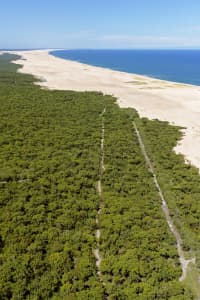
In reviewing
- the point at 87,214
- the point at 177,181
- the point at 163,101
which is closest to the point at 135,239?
the point at 87,214

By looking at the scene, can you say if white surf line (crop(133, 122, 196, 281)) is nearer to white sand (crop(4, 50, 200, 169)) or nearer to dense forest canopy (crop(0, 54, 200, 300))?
dense forest canopy (crop(0, 54, 200, 300))

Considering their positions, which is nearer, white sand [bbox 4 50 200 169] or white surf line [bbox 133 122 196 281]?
white surf line [bbox 133 122 196 281]

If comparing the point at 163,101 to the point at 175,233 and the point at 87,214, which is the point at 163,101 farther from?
the point at 175,233

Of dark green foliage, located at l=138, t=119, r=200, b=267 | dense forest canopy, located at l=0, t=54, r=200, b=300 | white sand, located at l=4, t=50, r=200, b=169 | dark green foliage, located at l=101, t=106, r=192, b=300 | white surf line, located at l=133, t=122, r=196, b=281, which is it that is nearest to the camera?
dark green foliage, located at l=101, t=106, r=192, b=300

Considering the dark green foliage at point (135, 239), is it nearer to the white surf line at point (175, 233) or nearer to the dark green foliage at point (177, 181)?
the white surf line at point (175, 233)

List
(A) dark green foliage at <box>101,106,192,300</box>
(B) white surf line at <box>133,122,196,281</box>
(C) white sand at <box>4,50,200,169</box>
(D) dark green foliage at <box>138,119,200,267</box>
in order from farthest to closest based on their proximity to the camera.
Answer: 1. (C) white sand at <box>4,50,200,169</box>
2. (D) dark green foliage at <box>138,119,200,267</box>
3. (B) white surf line at <box>133,122,196,281</box>
4. (A) dark green foliage at <box>101,106,192,300</box>

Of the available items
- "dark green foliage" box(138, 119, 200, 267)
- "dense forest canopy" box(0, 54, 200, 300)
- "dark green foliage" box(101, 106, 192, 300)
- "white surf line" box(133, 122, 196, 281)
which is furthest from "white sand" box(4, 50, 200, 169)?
"dark green foliage" box(101, 106, 192, 300)

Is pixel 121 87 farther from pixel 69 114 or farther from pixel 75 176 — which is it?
pixel 75 176

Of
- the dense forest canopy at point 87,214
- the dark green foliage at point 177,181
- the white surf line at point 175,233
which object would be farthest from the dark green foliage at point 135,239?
the dark green foliage at point 177,181

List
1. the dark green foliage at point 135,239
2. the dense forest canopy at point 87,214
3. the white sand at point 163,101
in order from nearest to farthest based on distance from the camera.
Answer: the dark green foliage at point 135,239, the dense forest canopy at point 87,214, the white sand at point 163,101
